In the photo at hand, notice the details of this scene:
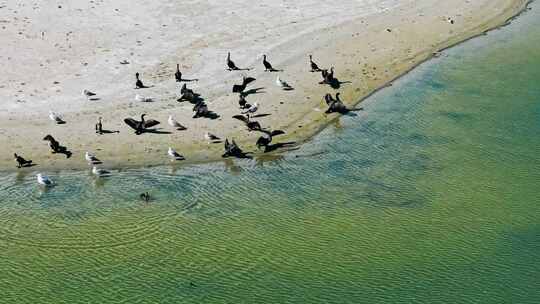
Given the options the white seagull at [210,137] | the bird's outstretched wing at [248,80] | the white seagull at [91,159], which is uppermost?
the bird's outstretched wing at [248,80]

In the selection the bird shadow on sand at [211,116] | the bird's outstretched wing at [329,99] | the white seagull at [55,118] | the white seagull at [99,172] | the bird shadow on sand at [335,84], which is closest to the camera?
the white seagull at [99,172]

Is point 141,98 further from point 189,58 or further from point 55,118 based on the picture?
point 189,58

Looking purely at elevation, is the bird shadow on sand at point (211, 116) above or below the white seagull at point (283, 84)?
below

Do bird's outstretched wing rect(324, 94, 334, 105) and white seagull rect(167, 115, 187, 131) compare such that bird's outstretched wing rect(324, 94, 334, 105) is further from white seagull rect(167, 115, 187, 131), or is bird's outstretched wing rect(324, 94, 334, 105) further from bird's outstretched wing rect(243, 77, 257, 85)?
white seagull rect(167, 115, 187, 131)

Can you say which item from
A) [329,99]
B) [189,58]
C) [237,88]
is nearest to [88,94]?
[237,88]

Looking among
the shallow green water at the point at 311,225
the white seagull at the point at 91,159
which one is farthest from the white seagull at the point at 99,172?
the white seagull at the point at 91,159

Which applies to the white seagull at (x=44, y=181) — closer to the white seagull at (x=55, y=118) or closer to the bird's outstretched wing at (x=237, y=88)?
the white seagull at (x=55, y=118)

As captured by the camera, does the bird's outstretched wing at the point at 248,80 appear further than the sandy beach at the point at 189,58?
Yes

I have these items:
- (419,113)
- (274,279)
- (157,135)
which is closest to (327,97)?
(419,113)
